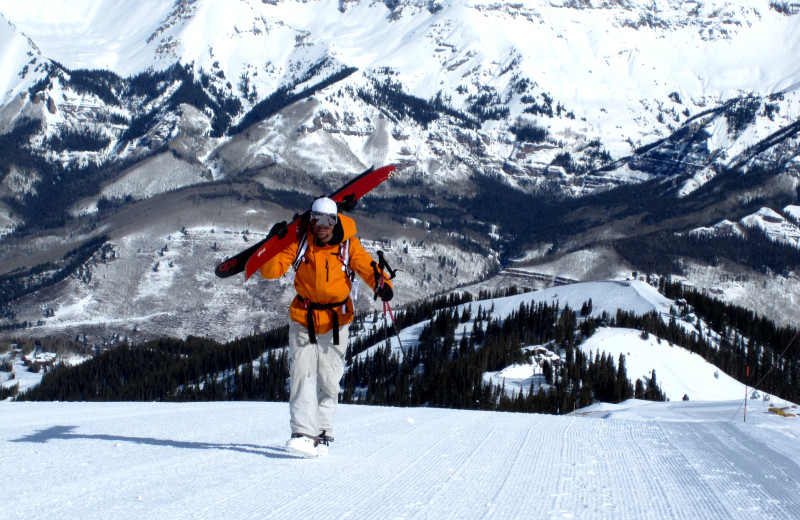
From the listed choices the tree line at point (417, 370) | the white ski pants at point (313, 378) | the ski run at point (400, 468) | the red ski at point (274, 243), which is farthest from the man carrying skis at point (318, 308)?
the tree line at point (417, 370)

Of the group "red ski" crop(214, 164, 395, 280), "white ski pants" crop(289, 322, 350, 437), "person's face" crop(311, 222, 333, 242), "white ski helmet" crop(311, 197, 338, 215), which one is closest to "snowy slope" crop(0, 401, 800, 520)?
"white ski pants" crop(289, 322, 350, 437)

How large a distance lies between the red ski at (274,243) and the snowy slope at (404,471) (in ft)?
8.70

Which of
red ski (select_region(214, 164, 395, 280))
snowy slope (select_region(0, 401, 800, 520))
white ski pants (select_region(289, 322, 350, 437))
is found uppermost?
red ski (select_region(214, 164, 395, 280))

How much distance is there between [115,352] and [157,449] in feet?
621

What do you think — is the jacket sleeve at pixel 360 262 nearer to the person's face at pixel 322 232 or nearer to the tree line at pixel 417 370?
the person's face at pixel 322 232

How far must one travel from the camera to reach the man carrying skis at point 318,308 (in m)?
10.5

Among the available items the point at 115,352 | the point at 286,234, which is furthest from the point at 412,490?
the point at 115,352

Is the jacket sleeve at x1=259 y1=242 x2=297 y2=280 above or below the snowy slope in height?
above

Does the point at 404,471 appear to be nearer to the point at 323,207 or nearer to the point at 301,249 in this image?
the point at 301,249

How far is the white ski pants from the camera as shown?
10.4 meters

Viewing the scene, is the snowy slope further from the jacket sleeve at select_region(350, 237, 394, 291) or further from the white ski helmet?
the white ski helmet

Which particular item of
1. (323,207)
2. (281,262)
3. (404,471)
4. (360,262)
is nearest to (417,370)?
(360,262)

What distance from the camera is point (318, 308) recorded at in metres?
10.6

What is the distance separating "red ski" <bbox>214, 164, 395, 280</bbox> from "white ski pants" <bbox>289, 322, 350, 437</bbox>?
109 cm
